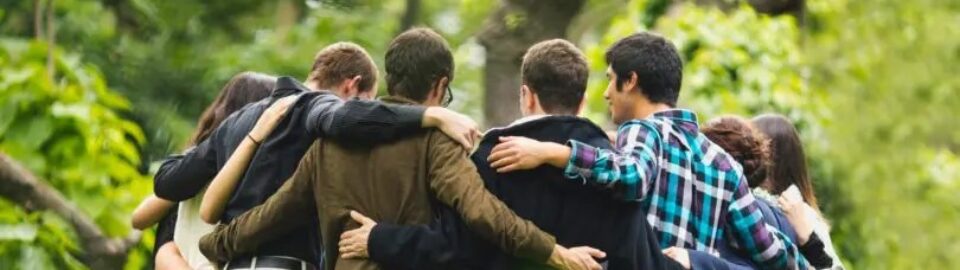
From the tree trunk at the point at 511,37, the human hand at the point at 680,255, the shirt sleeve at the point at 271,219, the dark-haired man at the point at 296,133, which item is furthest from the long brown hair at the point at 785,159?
the shirt sleeve at the point at 271,219

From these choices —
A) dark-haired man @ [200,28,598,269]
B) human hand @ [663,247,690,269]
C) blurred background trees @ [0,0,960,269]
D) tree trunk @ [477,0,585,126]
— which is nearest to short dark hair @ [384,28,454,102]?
dark-haired man @ [200,28,598,269]

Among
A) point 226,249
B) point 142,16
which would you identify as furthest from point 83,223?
point 142,16

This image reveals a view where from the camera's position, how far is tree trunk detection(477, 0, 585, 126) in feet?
24.7

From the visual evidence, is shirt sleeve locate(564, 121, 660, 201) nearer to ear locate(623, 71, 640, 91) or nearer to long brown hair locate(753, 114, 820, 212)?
ear locate(623, 71, 640, 91)

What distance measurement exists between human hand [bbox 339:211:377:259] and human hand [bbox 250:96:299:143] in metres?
0.57

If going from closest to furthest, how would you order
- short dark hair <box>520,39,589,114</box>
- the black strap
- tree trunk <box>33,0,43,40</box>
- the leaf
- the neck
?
short dark hair <box>520,39,589,114</box> < the neck < the black strap < tree trunk <box>33,0,43,40</box> < the leaf

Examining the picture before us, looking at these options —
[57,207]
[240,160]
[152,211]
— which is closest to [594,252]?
[240,160]

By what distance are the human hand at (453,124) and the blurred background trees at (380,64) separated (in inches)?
11.6

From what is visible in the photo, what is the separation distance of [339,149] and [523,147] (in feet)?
1.52

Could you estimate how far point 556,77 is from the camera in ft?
16.4

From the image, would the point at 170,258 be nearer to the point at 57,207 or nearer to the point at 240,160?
the point at 57,207

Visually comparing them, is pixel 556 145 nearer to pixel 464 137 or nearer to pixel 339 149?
pixel 464 137

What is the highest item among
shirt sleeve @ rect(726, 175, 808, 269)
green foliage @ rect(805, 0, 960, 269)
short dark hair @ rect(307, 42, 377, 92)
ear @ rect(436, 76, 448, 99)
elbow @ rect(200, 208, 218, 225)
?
ear @ rect(436, 76, 448, 99)

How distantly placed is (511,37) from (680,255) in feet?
8.20
